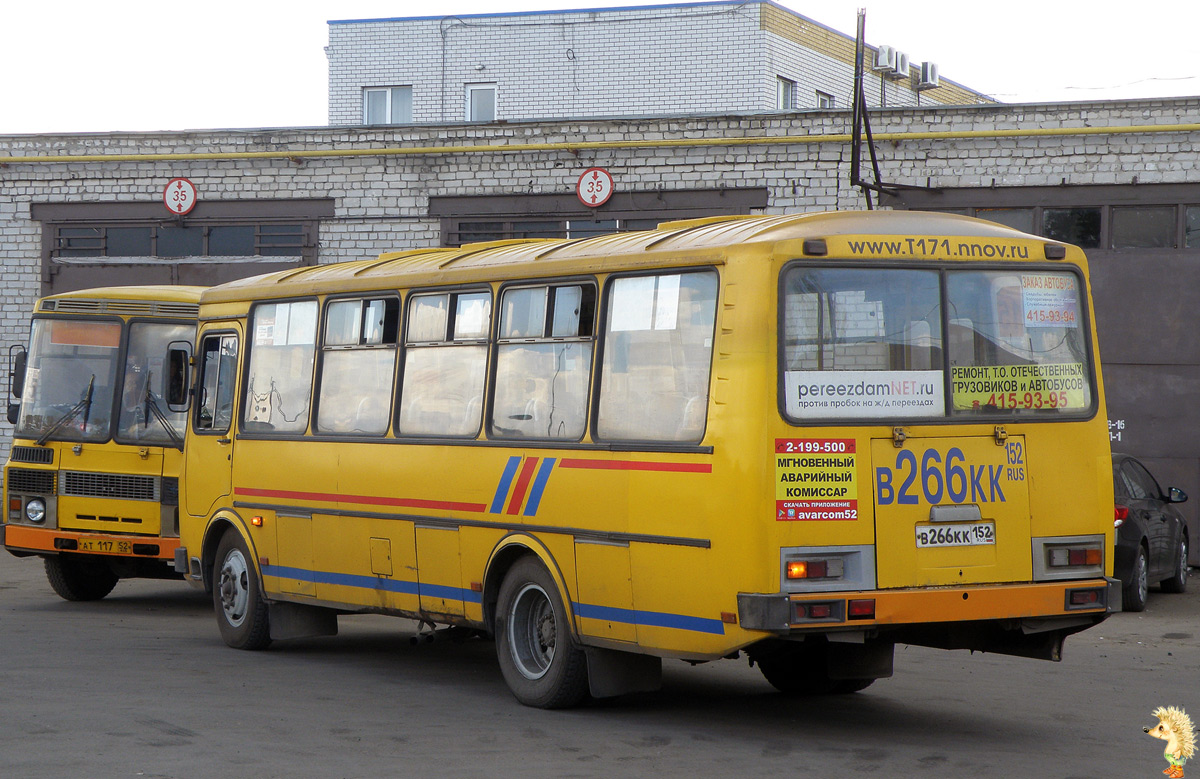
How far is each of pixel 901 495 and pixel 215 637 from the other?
6632 mm

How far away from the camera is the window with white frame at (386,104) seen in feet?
114

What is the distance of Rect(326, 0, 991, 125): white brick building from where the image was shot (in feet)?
106

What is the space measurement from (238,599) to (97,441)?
358 centimetres

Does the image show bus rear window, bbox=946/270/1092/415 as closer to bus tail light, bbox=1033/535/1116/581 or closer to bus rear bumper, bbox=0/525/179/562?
bus tail light, bbox=1033/535/1116/581

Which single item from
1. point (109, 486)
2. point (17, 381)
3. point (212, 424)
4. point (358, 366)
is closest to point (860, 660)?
point (358, 366)

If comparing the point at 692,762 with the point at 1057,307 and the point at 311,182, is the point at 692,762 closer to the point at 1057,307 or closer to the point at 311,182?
the point at 1057,307

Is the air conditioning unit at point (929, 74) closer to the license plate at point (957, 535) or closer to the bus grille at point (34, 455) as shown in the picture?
the bus grille at point (34, 455)

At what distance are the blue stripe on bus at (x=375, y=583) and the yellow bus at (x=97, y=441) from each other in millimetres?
3423

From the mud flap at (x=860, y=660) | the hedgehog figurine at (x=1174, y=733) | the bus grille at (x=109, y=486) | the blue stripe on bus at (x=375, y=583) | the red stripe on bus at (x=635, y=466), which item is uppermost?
the red stripe on bus at (x=635, y=466)

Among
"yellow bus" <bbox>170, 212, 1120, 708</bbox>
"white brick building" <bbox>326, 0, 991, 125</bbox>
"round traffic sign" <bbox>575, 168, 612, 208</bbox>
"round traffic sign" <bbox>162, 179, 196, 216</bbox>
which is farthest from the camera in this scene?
"white brick building" <bbox>326, 0, 991, 125</bbox>

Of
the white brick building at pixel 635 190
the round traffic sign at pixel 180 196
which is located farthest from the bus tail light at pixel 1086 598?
the round traffic sign at pixel 180 196

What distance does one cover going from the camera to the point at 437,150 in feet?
70.6

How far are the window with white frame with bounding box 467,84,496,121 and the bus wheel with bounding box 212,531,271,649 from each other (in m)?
→ 23.7

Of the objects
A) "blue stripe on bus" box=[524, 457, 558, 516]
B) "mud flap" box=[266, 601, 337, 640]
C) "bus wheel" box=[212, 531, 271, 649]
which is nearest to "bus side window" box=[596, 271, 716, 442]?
"blue stripe on bus" box=[524, 457, 558, 516]
